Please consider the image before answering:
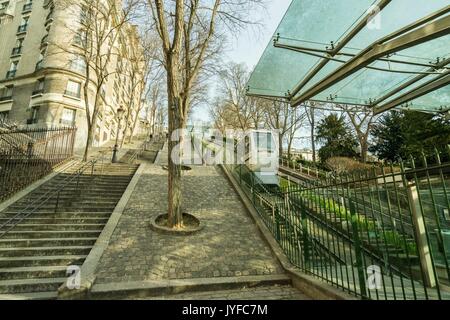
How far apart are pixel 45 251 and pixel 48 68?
24659 mm

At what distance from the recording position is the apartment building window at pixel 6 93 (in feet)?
86.5

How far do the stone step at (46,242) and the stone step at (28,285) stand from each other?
55.3 inches

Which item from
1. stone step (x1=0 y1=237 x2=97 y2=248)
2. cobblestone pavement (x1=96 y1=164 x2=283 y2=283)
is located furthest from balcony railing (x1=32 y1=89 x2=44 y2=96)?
stone step (x1=0 y1=237 x2=97 y2=248)

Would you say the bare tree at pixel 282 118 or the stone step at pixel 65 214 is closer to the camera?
the stone step at pixel 65 214

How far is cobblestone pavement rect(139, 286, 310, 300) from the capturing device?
4.57m

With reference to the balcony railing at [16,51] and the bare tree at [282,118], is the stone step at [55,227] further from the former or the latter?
the balcony railing at [16,51]

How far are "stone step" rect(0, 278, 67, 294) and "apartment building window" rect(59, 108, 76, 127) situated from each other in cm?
2207

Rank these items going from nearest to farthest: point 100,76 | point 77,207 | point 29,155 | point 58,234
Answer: point 58,234 → point 77,207 → point 29,155 → point 100,76

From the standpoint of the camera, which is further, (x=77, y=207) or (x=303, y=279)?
(x=77, y=207)

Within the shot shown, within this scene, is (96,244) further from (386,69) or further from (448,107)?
(448,107)

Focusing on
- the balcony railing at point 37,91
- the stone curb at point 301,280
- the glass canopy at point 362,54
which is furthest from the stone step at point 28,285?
the balcony railing at point 37,91

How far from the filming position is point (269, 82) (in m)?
5.82
